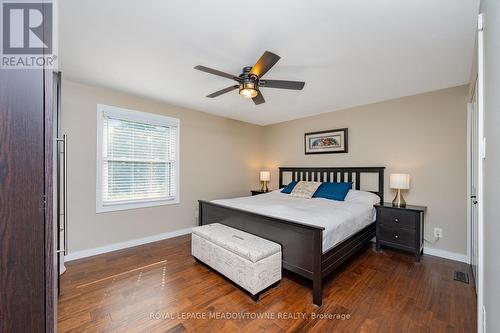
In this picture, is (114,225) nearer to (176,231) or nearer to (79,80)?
(176,231)

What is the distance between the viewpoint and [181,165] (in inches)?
158

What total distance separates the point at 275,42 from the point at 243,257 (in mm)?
2056

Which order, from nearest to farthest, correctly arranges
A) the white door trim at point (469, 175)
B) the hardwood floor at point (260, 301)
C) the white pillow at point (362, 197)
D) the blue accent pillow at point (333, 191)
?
the hardwood floor at point (260, 301), the white door trim at point (469, 175), the white pillow at point (362, 197), the blue accent pillow at point (333, 191)

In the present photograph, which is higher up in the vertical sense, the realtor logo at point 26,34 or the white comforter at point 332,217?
the realtor logo at point 26,34

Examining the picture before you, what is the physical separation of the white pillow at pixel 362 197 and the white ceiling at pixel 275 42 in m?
1.60

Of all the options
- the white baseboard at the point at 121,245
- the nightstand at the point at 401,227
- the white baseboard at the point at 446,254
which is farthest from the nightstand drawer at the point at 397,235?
the white baseboard at the point at 121,245

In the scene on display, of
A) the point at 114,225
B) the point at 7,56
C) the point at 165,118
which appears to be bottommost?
the point at 114,225

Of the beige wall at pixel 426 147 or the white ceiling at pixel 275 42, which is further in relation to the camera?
the beige wall at pixel 426 147

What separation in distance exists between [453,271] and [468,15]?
274 centimetres

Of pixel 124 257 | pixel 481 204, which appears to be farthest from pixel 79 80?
pixel 481 204

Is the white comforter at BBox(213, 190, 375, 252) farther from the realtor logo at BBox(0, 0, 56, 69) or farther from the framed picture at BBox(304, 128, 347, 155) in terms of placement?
the realtor logo at BBox(0, 0, 56, 69)

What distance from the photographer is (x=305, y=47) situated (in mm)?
2086

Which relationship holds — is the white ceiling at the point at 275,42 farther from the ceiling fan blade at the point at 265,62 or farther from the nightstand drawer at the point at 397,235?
the nightstand drawer at the point at 397,235

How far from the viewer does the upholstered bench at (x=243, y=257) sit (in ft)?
6.75
